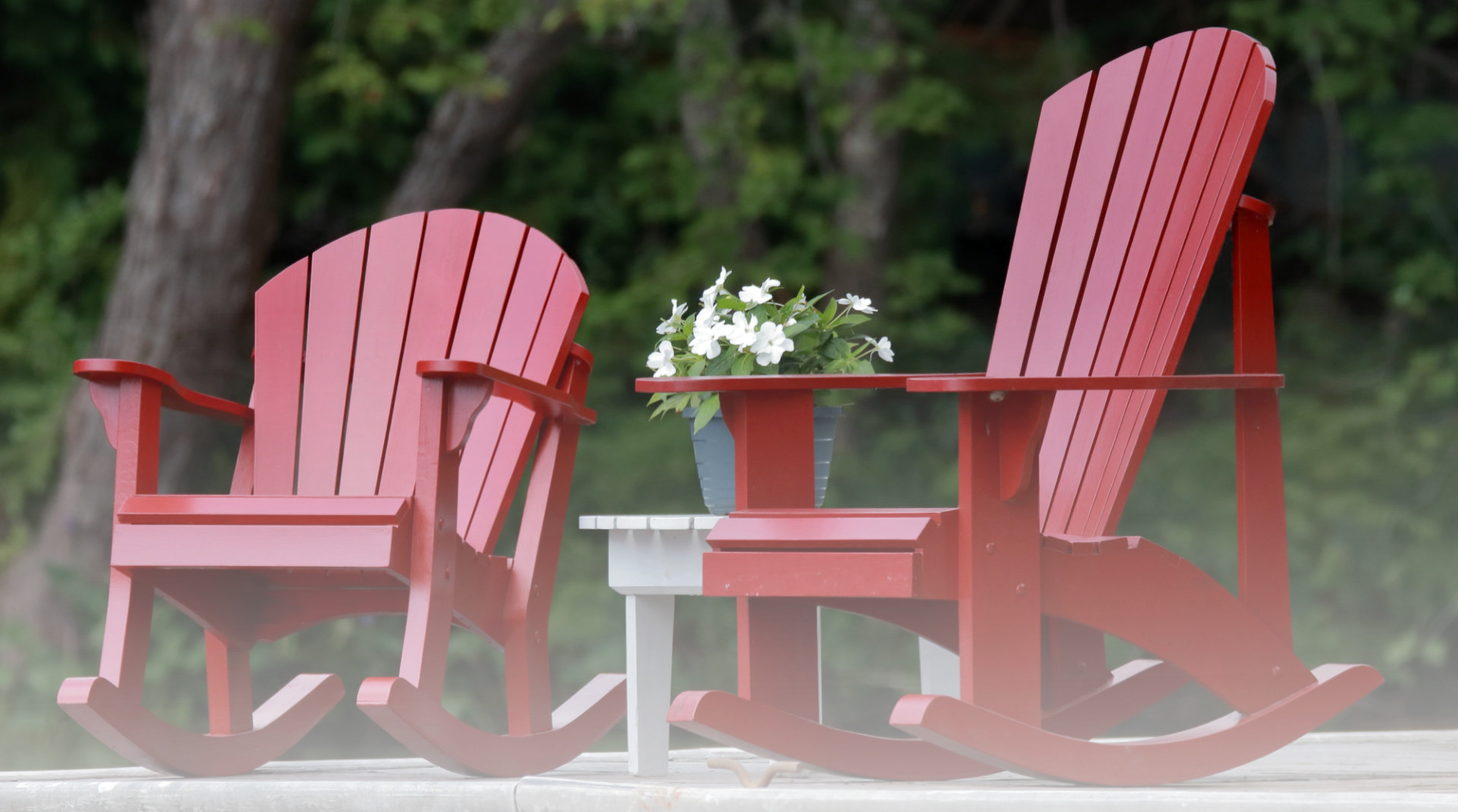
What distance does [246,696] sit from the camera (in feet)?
8.71

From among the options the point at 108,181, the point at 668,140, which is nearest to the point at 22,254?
the point at 108,181

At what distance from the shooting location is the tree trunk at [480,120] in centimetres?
579

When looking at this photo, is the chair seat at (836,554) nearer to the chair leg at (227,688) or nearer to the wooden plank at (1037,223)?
the wooden plank at (1037,223)

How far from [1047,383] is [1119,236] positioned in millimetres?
638

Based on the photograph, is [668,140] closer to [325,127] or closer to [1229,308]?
[325,127]

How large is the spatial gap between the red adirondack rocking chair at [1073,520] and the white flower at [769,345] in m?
0.12

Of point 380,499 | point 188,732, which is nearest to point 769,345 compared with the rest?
point 380,499

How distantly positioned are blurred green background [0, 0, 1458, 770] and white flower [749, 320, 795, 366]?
3090 mm

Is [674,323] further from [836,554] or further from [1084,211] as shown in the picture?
[836,554]

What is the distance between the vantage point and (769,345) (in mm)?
2480

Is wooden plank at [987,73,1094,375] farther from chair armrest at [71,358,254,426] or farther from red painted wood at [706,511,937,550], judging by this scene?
chair armrest at [71,358,254,426]

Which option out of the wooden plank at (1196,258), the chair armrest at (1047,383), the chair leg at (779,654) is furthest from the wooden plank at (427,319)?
the wooden plank at (1196,258)

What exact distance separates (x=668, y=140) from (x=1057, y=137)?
407cm

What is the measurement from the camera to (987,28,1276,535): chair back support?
2305 mm
